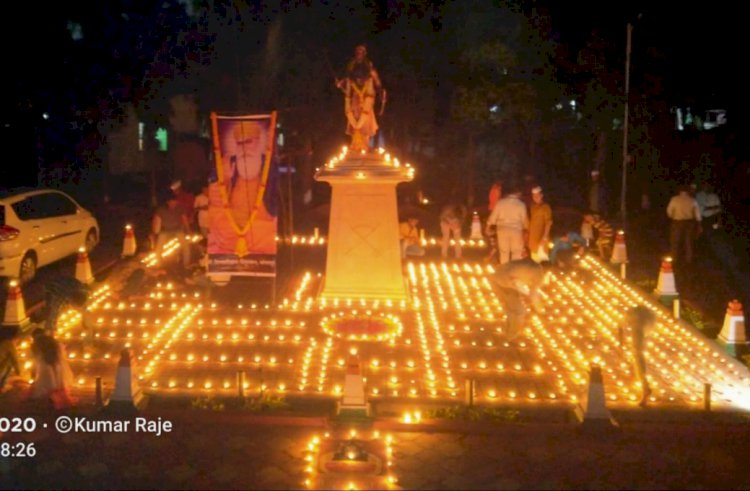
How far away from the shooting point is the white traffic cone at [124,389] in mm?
9102

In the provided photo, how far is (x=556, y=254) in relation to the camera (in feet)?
55.9

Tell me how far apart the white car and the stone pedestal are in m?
5.58

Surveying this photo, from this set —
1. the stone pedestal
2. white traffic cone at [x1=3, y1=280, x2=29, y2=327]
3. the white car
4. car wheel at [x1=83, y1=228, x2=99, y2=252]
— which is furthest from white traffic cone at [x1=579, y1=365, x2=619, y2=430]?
car wheel at [x1=83, y1=228, x2=99, y2=252]

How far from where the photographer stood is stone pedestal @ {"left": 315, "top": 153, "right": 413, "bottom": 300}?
1448cm

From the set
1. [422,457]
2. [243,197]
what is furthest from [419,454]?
[243,197]

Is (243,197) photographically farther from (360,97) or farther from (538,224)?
(538,224)

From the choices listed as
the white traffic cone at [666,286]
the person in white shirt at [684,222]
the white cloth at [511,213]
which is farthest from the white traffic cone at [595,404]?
the person in white shirt at [684,222]

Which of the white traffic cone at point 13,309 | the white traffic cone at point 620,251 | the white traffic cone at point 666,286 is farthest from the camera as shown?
the white traffic cone at point 620,251

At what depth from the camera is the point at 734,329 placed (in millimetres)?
11742

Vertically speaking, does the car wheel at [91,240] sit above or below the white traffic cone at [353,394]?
above

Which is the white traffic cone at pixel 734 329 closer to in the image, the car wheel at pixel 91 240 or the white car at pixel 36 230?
the white car at pixel 36 230

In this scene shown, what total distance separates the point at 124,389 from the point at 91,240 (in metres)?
11.1

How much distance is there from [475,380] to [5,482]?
5.31 metres

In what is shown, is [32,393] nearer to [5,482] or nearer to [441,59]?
[5,482]
